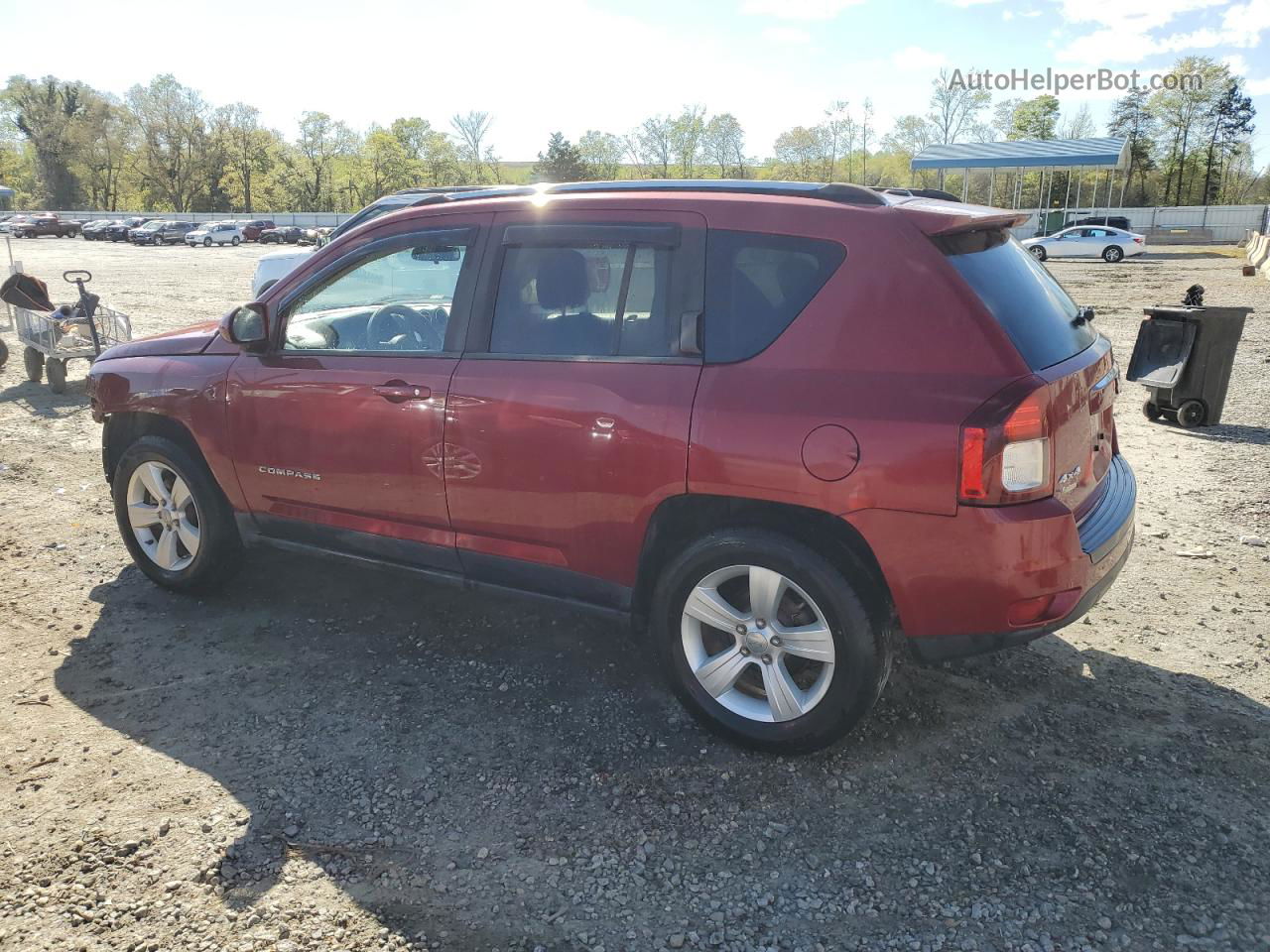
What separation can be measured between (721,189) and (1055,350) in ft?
4.42

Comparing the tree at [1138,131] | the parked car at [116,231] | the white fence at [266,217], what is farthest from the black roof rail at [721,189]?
the tree at [1138,131]

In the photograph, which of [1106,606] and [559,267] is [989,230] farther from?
[1106,606]

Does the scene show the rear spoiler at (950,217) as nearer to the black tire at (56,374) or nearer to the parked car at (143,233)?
the black tire at (56,374)

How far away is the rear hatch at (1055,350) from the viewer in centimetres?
301

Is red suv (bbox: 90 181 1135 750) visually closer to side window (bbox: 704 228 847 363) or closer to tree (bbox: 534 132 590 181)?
side window (bbox: 704 228 847 363)

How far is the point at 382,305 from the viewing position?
13.9 feet

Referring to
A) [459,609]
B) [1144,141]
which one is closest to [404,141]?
[1144,141]

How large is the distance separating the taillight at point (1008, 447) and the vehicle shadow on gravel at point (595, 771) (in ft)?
3.62

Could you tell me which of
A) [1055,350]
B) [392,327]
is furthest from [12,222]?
[1055,350]

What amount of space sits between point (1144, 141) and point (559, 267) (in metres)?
83.1

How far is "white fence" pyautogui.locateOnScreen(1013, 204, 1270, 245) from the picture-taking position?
49.4 m

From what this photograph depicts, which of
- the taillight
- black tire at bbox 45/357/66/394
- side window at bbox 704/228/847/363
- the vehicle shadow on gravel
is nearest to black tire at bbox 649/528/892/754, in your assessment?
the vehicle shadow on gravel

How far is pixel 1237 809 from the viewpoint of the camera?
306 cm

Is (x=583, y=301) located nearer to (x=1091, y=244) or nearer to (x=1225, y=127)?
(x=1091, y=244)
